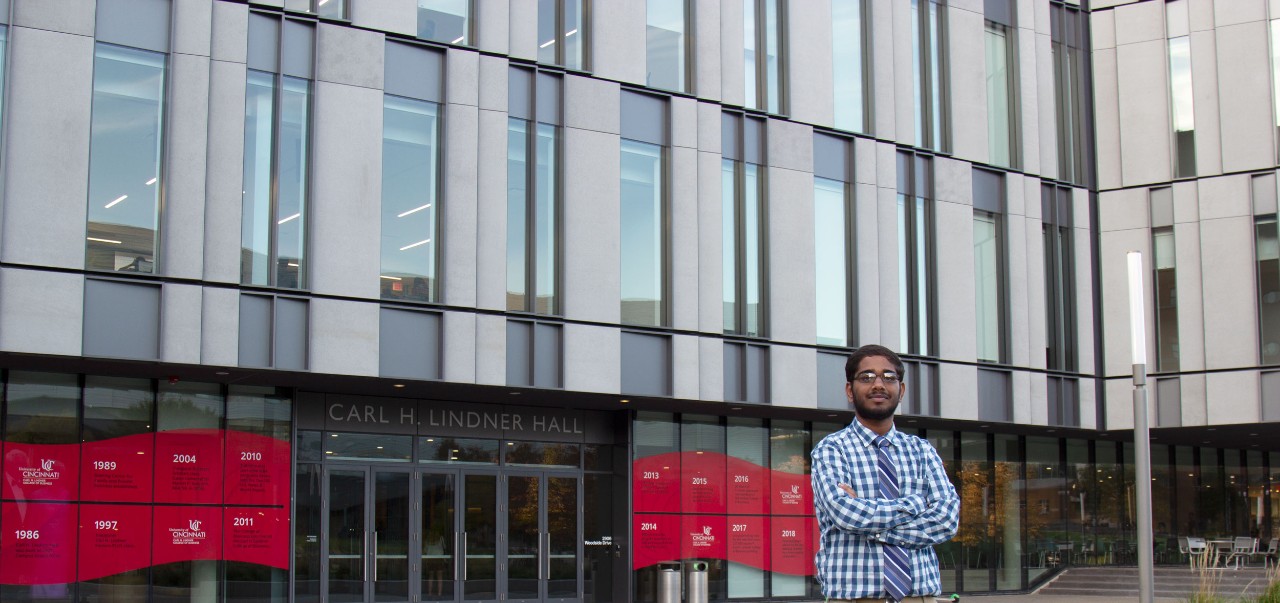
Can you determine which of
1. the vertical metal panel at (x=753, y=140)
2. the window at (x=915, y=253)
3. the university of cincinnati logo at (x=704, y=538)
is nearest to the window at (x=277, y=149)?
the vertical metal panel at (x=753, y=140)

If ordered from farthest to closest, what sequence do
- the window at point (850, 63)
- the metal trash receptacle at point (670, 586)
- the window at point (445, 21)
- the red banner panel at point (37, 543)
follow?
the window at point (850, 63) < the metal trash receptacle at point (670, 586) < the window at point (445, 21) < the red banner panel at point (37, 543)

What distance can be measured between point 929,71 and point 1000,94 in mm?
2342

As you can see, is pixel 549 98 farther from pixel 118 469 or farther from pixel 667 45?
pixel 118 469

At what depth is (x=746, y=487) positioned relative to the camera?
26.2 metres

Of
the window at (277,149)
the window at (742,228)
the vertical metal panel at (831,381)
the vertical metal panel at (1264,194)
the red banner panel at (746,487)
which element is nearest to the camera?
the window at (277,149)

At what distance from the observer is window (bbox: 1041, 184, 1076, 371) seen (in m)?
29.2

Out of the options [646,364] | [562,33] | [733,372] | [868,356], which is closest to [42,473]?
[646,364]

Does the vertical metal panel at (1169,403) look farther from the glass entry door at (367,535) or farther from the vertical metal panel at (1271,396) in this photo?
the glass entry door at (367,535)

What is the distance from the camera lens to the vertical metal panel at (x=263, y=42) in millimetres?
19328

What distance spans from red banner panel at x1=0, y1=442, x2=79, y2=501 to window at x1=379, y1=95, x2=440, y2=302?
5000 mm

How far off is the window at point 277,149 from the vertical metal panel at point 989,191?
48.0 feet

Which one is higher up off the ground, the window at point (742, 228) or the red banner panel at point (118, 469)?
the window at point (742, 228)

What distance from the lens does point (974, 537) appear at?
98.5 ft

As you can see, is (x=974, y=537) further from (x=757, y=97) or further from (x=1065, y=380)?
(x=757, y=97)
